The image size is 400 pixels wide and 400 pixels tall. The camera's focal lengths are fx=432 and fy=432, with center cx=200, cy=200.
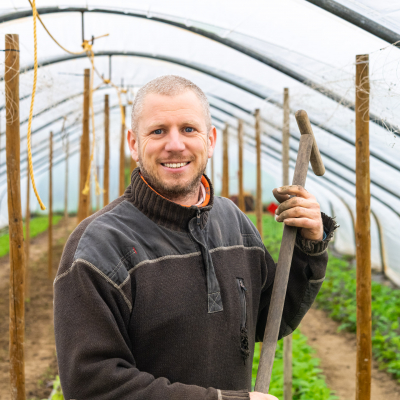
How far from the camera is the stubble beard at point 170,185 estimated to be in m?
1.53

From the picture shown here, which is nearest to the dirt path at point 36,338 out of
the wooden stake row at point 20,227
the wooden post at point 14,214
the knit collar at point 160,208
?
the wooden post at point 14,214

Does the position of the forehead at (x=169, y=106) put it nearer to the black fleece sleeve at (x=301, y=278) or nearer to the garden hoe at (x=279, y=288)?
the garden hoe at (x=279, y=288)

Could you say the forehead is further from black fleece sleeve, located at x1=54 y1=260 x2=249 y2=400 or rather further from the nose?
black fleece sleeve, located at x1=54 y1=260 x2=249 y2=400

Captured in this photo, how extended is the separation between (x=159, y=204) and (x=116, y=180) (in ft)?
70.3

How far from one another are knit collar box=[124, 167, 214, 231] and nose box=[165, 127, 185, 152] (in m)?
0.16

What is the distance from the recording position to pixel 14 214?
107 inches

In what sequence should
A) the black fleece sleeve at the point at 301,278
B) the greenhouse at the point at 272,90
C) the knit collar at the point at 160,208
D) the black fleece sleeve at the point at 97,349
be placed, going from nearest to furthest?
1. the black fleece sleeve at the point at 97,349
2. the knit collar at the point at 160,208
3. the black fleece sleeve at the point at 301,278
4. the greenhouse at the point at 272,90

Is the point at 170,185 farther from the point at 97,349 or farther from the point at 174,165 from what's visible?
the point at 97,349

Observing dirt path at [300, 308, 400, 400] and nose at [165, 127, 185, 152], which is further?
dirt path at [300, 308, 400, 400]

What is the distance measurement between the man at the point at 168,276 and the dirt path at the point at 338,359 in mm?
3753


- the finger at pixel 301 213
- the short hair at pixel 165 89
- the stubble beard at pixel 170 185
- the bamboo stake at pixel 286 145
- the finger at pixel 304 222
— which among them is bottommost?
the finger at pixel 304 222

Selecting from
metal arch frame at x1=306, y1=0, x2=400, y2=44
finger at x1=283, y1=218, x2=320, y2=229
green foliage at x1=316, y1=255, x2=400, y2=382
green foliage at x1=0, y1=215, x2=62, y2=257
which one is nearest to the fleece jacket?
finger at x1=283, y1=218, x2=320, y2=229

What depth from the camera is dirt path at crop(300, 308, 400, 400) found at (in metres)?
4.79

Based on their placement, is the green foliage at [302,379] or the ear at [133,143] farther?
the green foliage at [302,379]
